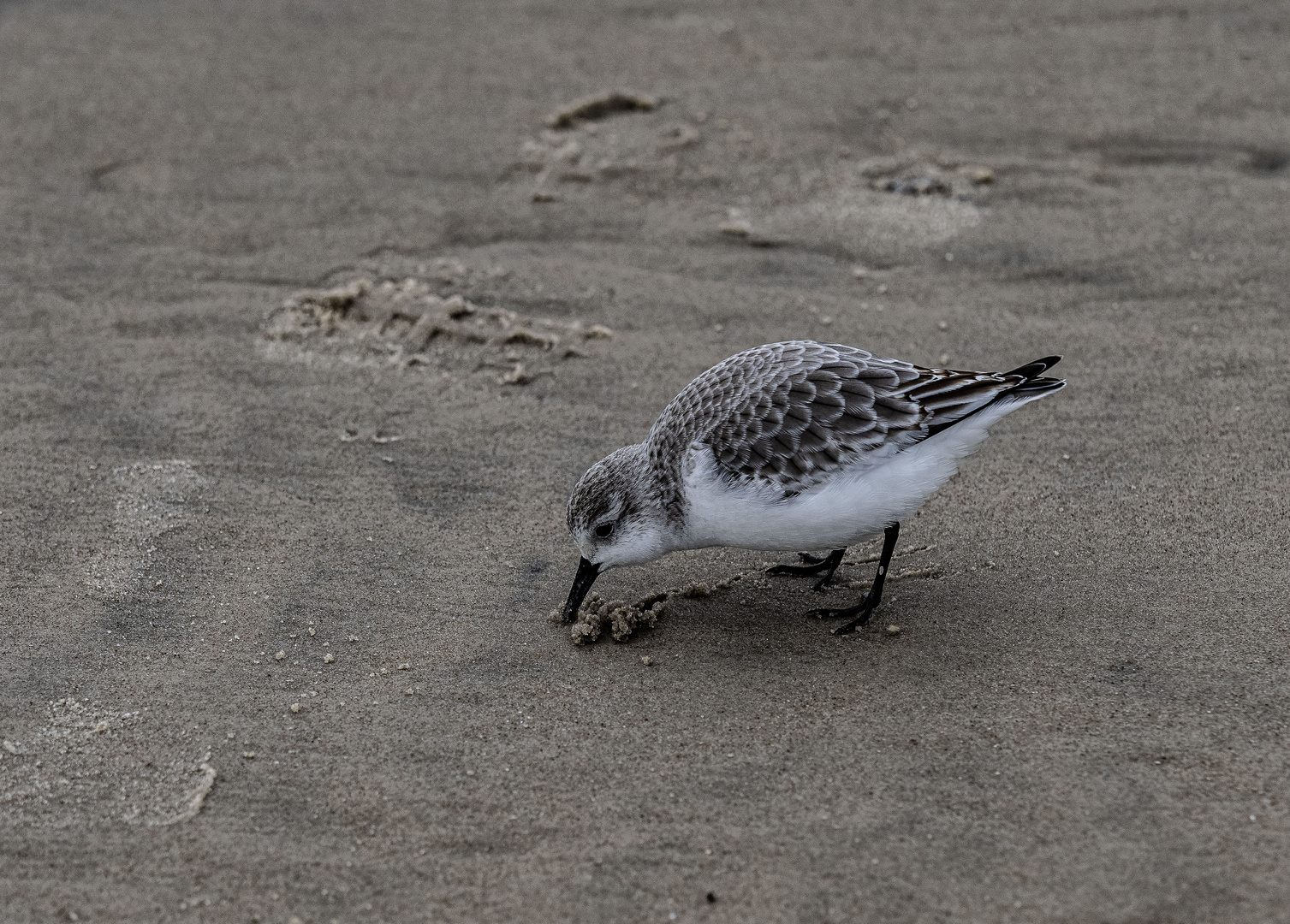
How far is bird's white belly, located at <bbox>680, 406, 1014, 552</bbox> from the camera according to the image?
4.33 metres

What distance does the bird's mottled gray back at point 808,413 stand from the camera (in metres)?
4.36

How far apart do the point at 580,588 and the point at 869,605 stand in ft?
3.54

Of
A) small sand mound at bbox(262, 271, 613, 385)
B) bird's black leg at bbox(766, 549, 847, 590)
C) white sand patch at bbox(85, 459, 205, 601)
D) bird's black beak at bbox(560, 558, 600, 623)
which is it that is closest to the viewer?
bird's black beak at bbox(560, 558, 600, 623)

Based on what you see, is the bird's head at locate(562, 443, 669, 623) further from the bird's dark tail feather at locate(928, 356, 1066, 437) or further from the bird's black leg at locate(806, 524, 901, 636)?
the bird's dark tail feather at locate(928, 356, 1066, 437)

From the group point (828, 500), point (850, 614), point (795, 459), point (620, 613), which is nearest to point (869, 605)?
point (850, 614)

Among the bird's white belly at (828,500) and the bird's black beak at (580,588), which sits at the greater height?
the bird's white belly at (828,500)

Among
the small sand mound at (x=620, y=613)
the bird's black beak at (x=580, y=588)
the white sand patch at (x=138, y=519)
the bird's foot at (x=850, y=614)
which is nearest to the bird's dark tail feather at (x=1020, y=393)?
the bird's foot at (x=850, y=614)

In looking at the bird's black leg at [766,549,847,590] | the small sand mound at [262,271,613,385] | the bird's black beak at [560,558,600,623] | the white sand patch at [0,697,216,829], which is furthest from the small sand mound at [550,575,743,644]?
the small sand mound at [262,271,613,385]

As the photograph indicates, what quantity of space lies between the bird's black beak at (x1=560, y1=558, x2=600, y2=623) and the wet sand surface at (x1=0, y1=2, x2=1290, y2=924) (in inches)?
3.9

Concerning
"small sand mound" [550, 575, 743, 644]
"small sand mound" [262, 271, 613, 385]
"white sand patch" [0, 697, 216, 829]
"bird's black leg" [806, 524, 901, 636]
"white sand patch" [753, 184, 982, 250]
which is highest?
"white sand patch" [753, 184, 982, 250]

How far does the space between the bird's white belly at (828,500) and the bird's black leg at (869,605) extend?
0.53ft

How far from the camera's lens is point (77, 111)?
7.79 meters

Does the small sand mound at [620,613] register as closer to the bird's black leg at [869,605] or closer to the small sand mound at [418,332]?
the bird's black leg at [869,605]

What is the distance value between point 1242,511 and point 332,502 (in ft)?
12.1
